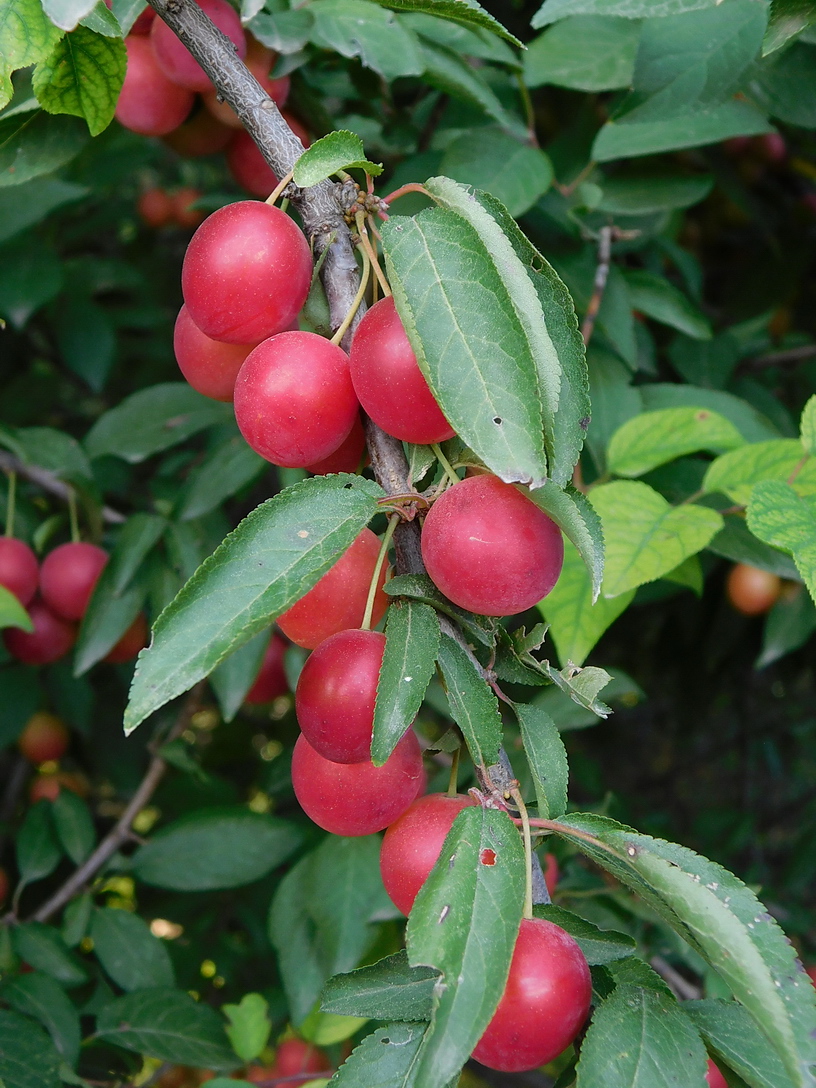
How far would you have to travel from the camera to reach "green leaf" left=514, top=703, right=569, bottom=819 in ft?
2.17

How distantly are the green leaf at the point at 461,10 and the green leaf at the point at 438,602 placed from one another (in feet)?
1.33

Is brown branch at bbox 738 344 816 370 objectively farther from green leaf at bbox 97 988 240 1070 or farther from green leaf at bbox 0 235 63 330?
green leaf at bbox 97 988 240 1070

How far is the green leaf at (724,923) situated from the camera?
51 cm

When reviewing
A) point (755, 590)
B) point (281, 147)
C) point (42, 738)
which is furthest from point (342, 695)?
point (42, 738)

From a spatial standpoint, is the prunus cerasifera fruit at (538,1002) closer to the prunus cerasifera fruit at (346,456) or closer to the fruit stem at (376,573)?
the fruit stem at (376,573)

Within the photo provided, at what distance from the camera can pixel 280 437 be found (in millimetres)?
639

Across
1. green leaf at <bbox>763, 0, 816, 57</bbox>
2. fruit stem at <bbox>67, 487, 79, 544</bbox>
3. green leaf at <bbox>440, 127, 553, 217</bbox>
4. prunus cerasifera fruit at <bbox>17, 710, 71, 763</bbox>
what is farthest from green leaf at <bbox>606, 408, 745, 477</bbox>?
prunus cerasifera fruit at <bbox>17, 710, 71, 763</bbox>

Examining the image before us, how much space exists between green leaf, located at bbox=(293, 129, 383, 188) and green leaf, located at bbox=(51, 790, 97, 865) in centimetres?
119

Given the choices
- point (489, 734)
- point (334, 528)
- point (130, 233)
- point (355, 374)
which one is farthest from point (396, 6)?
point (130, 233)

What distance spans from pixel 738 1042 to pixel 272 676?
Result: 1101mm

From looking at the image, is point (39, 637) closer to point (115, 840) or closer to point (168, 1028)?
point (115, 840)

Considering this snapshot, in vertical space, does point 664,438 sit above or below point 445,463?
below

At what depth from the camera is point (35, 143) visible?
960mm

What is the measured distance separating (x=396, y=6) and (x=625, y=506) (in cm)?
53
